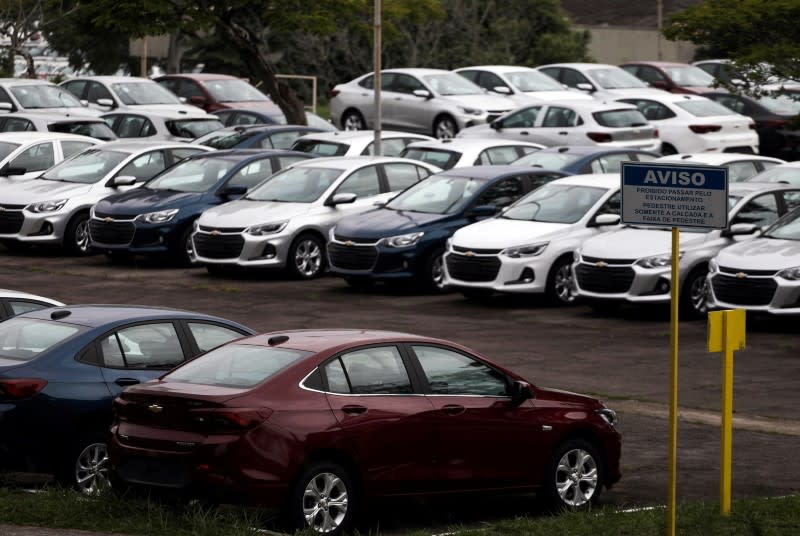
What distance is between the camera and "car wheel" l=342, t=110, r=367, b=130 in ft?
126

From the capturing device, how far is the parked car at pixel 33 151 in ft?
92.7

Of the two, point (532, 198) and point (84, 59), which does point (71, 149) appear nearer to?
point (532, 198)

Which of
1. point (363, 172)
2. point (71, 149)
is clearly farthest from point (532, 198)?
point (71, 149)

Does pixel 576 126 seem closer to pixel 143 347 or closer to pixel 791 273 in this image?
pixel 791 273

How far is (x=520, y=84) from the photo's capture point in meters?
39.2

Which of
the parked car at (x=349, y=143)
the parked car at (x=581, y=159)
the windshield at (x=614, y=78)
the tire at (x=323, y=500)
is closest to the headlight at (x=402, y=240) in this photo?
the parked car at (x=581, y=159)

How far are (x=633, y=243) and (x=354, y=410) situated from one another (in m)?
11.1

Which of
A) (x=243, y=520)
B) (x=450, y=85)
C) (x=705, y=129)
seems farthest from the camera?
(x=450, y=85)

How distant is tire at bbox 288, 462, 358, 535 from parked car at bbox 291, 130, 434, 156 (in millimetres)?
19052

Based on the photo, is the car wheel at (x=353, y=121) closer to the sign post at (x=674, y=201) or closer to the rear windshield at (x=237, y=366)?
the rear windshield at (x=237, y=366)

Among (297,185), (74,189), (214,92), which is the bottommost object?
(74,189)

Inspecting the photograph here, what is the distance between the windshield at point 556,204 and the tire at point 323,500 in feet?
40.4

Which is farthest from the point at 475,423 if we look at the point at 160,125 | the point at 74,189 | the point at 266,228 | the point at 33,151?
the point at 160,125

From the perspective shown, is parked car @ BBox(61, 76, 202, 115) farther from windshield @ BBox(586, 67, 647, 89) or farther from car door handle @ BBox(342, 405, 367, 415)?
car door handle @ BBox(342, 405, 367, 415)
